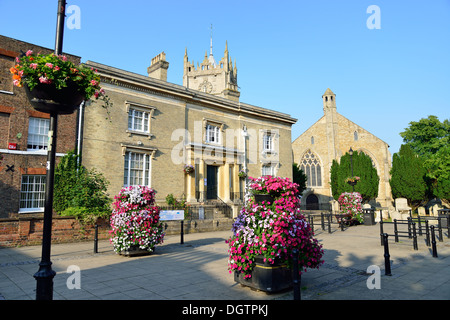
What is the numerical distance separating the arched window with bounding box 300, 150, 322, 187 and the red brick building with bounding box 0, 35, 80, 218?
110 ft

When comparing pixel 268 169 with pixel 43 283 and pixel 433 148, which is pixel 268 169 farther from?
pixel 433 148

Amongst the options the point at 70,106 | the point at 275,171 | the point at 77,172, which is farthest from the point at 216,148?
the point at 70,106

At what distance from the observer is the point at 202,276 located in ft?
21.5

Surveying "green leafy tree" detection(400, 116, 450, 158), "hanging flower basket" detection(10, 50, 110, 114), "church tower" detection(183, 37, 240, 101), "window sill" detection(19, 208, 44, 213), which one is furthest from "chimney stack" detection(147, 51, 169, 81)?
"church tower" detection(183, 37, 240, 101)

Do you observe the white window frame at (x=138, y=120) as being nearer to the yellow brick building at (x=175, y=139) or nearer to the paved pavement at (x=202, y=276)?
the yellow brick building at (x=175, y=139)

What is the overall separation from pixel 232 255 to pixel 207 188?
1599 centimetres

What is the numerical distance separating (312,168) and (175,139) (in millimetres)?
26921

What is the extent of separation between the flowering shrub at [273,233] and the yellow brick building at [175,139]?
1306 cm

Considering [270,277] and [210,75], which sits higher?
[210,75]

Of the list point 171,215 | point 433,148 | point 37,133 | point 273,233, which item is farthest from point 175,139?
point 433,148

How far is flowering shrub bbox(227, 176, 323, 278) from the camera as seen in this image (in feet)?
17.0

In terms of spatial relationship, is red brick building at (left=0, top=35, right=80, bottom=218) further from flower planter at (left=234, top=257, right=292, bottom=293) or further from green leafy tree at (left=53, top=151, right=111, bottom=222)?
flower planter at (left=234, top=257, right=292, bottom=293)

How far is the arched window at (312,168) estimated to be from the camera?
40.8 metres

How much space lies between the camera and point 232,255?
18.3ft
